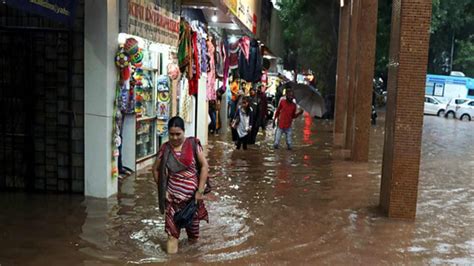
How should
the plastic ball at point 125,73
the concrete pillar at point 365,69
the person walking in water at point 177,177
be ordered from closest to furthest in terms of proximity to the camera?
1. the person walking in water at point 177,177
2. the plastic ball at point 125,73
3. the concrete pillar at point 365,69

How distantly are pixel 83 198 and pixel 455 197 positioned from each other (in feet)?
21.2

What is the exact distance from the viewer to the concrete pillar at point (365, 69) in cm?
1281

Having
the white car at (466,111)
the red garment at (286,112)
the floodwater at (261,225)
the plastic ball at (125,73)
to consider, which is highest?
the plastic ball at (125,73)

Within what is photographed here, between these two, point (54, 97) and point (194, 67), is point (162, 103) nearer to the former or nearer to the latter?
point (194, 67)

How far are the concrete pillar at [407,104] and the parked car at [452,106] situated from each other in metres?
33.0

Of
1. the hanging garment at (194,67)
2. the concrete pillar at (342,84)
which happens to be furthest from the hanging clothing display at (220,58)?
the concrete pillar at (342,84)

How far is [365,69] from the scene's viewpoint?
12.8 m

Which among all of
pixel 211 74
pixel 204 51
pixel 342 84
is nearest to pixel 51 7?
pixel 204 51

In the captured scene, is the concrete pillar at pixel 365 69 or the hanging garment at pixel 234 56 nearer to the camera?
the concrete pillar at pixel 365 69

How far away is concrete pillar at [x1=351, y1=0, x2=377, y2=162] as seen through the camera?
504 inches

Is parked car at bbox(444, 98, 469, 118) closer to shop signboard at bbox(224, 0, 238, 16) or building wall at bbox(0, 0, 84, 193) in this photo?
shop signboard at bbox(224, 0, 238, 16)

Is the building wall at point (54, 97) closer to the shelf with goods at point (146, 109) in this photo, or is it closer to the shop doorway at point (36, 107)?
the shop doorway at point (36, 107)

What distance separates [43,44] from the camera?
838cm

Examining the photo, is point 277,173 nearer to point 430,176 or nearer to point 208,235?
point 430,176
